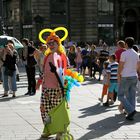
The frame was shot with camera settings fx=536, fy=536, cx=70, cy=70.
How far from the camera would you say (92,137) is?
991 cm

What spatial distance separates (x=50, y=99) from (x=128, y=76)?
9.64 feet

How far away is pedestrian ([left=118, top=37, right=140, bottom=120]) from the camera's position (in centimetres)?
1193

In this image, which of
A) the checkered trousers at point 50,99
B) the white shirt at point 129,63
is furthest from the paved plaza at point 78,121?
the white shirt at point 129,63

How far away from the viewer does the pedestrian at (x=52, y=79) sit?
9547mm

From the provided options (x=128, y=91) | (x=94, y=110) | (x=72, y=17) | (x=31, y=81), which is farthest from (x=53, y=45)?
(x=72, y=17)

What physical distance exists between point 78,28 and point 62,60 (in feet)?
161

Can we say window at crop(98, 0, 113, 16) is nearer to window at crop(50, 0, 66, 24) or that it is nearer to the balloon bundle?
window at crop(50, 0, 66, 24)

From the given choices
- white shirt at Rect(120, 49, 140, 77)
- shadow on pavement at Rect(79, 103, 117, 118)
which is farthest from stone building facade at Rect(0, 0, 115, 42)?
white shirt at Rect(120, 49, 140, 77)

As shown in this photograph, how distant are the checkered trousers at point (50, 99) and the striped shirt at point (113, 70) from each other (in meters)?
5.07

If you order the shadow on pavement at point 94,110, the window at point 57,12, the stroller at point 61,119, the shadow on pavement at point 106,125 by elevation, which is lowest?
the shadow on pavement at point 94,110

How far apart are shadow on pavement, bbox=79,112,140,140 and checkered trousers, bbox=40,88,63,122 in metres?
0.83

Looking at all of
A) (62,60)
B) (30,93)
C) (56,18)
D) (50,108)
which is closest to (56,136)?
(50,108)

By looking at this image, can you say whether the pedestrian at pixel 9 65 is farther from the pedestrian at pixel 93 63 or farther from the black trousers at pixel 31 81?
the pedestrian at pixel 93 63

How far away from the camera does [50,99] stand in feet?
31.4
